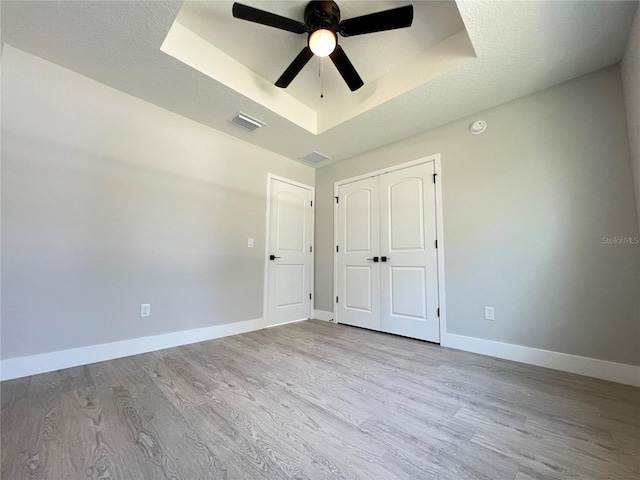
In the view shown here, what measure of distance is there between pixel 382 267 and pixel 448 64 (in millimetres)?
2179

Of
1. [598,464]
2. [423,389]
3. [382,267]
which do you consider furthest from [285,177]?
[598,464]

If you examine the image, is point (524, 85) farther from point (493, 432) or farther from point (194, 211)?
point (194, 211)

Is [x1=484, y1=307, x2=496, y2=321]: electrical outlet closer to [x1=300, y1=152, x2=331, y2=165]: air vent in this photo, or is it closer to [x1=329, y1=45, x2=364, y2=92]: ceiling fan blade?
[x1=329, y1=45, x2=364, y2=92]: ceiling fan blade

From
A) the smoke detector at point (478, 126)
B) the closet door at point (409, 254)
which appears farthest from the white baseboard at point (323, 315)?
the smoke detector at point (478, 126)

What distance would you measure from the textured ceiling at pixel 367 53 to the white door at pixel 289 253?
47.2 inches

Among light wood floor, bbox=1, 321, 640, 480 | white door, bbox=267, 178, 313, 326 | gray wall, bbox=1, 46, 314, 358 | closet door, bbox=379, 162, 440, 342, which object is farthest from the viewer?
white door, bbox=267, 178, 313, 326

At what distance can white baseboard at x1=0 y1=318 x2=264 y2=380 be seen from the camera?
5.93 ft

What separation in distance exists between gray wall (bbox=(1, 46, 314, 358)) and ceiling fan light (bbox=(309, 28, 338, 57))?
5.53 feet

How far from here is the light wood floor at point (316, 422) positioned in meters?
1.04

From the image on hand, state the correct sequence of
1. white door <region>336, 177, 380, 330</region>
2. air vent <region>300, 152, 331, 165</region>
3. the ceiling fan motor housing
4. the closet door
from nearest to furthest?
1. the ceiling fan motor housing
2. the closet door
3. white door <region>336, 177, 380, 330</region>
4. air vent <region>300, 152, 331, 165</region>

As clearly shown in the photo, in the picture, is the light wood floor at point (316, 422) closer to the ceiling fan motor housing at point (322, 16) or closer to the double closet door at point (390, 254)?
the double closet door at point (390, 254)

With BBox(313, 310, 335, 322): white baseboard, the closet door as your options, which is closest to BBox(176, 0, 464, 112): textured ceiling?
the closet door

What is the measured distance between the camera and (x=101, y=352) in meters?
2.13

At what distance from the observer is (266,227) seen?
344cm
